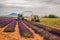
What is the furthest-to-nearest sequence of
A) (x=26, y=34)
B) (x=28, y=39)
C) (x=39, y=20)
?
(x=39, y=20)
(x=26, y=34)
(x=28, y=39)

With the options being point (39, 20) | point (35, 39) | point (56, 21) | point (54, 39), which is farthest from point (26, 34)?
point (39, 20)

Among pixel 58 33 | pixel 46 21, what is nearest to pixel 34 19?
pixel 46 21

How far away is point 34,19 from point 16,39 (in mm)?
13474

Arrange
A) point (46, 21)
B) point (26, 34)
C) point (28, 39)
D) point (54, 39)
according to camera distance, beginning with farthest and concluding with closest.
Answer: point (46, 21)
point (26, 34)
point (28, 39)
point (54, 39)

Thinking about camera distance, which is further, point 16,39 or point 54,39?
point 16,39

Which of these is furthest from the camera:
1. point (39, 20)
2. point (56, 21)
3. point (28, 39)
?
point (39, 20)

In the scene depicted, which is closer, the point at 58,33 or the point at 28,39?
the point at 28,39

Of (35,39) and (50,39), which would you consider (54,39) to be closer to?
(50,39)

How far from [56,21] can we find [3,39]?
953 centimetres

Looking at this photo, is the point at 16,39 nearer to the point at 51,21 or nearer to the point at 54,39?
the point at 54,39

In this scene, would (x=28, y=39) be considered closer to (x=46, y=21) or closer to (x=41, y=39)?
(x=41, y=39)

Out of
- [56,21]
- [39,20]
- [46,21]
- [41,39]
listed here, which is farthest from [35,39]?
[39,20]

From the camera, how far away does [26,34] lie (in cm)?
846

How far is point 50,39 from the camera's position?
6840mm
